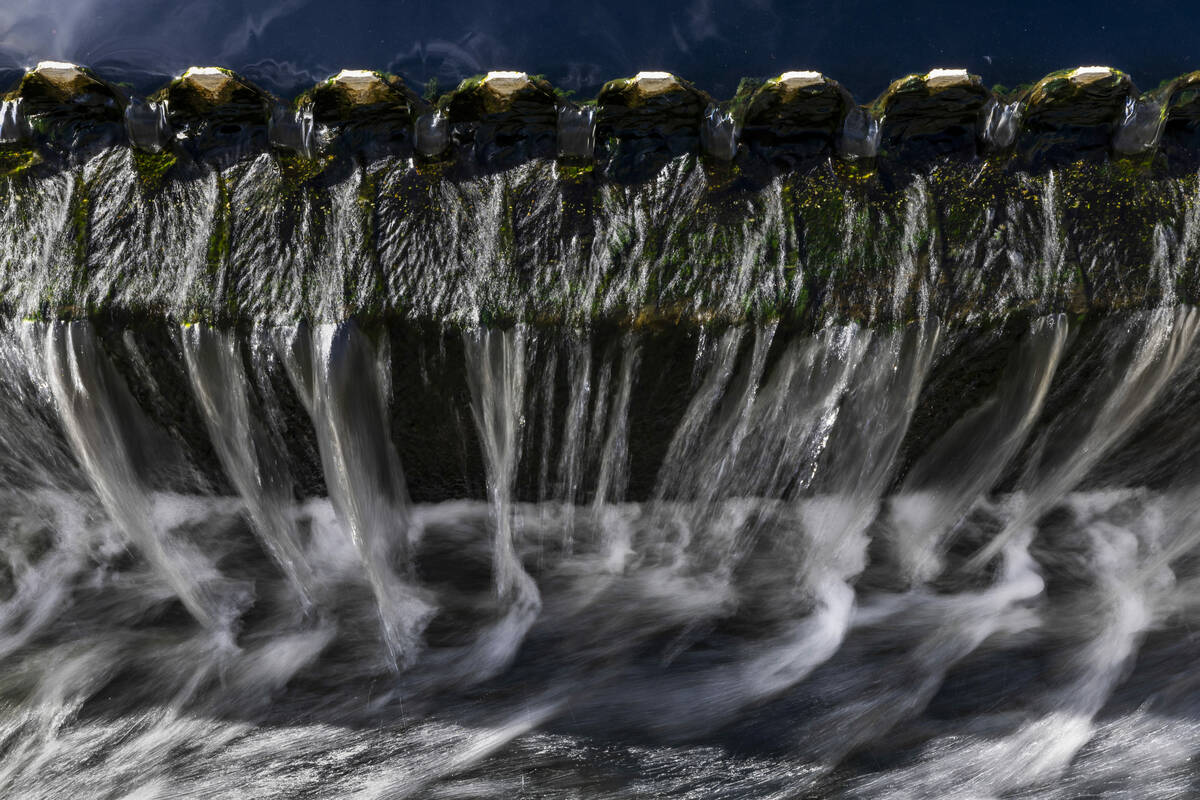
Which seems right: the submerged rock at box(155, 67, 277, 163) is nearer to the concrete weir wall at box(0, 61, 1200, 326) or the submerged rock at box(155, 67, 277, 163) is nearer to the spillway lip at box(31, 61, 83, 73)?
the concrete weir wall at box(0, 61, 1200, 326)

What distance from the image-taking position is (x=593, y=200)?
9.08 feet

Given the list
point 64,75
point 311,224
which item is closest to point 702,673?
point 311,224

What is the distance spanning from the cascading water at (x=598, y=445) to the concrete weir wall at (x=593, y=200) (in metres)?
0.01

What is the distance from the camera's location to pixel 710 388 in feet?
9.38

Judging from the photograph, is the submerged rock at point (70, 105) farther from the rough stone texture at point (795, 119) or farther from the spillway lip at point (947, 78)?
the spillway lip at point (947, 78)

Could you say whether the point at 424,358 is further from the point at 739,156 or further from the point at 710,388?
the point at 739,156

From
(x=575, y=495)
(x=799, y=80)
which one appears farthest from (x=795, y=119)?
(x=575, y=495)

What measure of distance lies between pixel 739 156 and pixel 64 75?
1.93 metres

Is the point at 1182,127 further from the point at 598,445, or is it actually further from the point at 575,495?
the point at 575,495

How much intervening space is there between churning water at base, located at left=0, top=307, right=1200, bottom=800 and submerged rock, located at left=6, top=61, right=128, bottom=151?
22.7 inches

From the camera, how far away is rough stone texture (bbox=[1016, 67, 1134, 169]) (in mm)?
2568

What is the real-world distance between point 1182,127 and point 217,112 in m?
2.75

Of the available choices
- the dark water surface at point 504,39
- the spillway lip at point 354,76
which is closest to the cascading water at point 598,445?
the spillway lip at point 354,76

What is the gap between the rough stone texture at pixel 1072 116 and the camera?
2.57 metres
